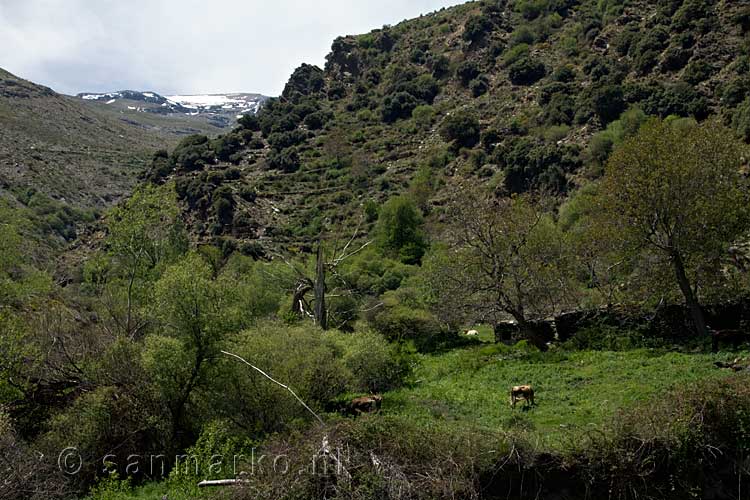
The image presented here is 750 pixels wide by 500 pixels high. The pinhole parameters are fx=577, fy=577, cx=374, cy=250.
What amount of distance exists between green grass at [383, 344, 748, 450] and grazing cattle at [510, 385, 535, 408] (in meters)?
0.24

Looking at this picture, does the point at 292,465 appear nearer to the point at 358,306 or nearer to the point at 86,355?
the point at 86,355

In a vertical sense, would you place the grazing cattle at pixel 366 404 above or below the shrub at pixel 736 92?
Result: below

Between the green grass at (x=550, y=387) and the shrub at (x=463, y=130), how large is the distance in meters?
48.0

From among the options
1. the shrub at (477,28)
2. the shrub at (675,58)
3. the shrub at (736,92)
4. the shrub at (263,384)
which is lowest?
the shrub at (263,384)

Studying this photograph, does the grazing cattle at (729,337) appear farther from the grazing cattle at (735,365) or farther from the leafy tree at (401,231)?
the leafy tree at (401,231)

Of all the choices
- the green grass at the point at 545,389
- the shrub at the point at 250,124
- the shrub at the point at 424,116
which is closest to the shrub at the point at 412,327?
the green grass at the point at 545,389

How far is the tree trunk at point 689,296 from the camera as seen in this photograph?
68.6 feet

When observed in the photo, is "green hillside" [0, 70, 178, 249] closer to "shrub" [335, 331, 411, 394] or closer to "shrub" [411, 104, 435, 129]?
Result: "shrub" [411, 104, 435, 129]

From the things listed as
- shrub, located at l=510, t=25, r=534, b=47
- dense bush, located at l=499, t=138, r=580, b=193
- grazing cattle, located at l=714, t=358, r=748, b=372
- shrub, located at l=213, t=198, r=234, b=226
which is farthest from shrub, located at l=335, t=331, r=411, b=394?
shrub, located at l=510, t=25, r=534, b=47

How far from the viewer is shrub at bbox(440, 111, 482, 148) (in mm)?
68438

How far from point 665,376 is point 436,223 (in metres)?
43.3

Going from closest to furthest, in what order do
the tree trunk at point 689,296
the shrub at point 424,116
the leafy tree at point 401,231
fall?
the tree trunk at point 689,296 → the leafy tree at point 401,231 → the shrub at point 424,116

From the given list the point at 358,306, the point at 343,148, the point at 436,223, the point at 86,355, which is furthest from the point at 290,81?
the point at 86,355

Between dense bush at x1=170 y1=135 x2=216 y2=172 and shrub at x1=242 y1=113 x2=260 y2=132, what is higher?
shrub at x1=242 y1=113 x2=260 y2=132
